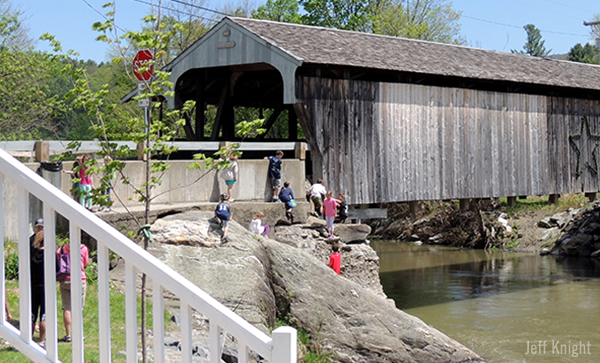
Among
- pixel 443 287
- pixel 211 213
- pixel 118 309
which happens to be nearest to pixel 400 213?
pixel 443 287

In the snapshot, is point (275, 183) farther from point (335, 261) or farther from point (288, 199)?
point (335, 261)

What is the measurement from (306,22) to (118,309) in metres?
31.6

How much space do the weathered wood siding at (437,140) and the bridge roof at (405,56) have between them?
0.52 metres

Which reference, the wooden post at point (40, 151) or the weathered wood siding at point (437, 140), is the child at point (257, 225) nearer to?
the weathered wood siding at point (437, 140)

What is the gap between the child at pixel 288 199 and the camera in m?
14.1

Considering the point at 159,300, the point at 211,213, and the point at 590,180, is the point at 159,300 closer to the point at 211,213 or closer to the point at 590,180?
the point at 211,213

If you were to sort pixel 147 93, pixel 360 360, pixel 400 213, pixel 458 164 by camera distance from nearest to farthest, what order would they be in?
1. pixel 147 93
2. pixel 360 360
3. pixel 458 164
4. pixel 400 213

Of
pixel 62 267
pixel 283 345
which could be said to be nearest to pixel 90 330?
pixel 62 267

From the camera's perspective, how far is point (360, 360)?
11125mm

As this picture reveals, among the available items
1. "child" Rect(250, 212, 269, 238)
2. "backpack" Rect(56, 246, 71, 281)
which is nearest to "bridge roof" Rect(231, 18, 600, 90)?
"child" Rect(250, 212, 269, 238)

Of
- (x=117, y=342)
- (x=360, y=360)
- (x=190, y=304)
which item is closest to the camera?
(x=190, y=304)

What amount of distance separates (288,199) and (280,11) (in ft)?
88.2

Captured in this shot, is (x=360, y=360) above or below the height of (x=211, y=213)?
below

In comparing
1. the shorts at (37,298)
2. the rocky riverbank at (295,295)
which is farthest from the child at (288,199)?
the shorts at (37,298)
